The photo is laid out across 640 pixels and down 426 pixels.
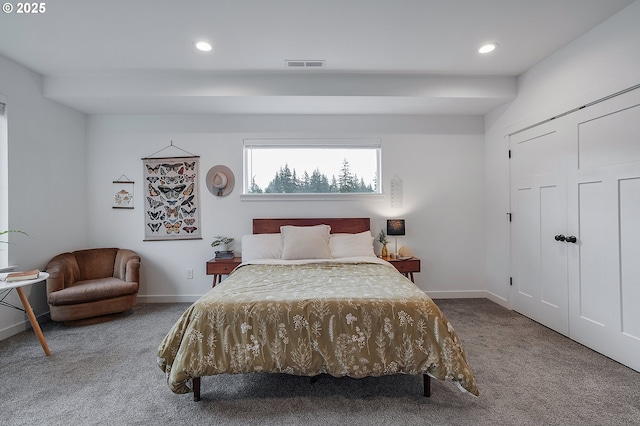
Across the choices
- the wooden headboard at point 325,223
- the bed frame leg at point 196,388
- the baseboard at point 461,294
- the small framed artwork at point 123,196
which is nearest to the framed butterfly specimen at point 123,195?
the small framed artwork at point 123,196

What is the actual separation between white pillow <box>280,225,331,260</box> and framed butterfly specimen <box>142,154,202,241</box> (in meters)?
1.40

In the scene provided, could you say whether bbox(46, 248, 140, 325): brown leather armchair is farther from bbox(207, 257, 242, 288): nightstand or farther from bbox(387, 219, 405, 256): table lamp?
bbox(387, 219, 405, 256): table lamp

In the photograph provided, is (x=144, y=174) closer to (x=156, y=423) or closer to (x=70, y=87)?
(x=70, y=87)

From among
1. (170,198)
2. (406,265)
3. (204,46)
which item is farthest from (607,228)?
(170,198)

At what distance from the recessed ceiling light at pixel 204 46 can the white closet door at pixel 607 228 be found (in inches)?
137

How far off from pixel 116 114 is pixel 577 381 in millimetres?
5582

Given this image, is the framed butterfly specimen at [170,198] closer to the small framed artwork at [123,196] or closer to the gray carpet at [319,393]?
the small framed artwork at [123,196]

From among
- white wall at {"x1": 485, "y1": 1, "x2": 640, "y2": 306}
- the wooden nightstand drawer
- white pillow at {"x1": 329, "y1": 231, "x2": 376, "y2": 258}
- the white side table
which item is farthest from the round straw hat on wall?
white wall at {"x1": 485, "y1": 1, "x2": 640, "y2": 306}

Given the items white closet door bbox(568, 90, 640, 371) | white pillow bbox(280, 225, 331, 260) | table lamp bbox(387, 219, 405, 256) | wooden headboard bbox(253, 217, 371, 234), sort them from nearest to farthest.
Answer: white closet door bbox(568, 90, 640, 371), white pillow bbox(280, 225, 331, 260), table lamp bbox(387, 219, 405, 256), wooden headboard bbox(253, 217, 371, 234)

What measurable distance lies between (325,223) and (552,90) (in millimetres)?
2851

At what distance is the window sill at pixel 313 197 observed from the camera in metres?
3.82

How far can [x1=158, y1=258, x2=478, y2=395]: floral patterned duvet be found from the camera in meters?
1.69

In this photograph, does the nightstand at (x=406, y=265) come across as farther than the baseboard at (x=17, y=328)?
Yes

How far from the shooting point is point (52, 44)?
2.55 metres
